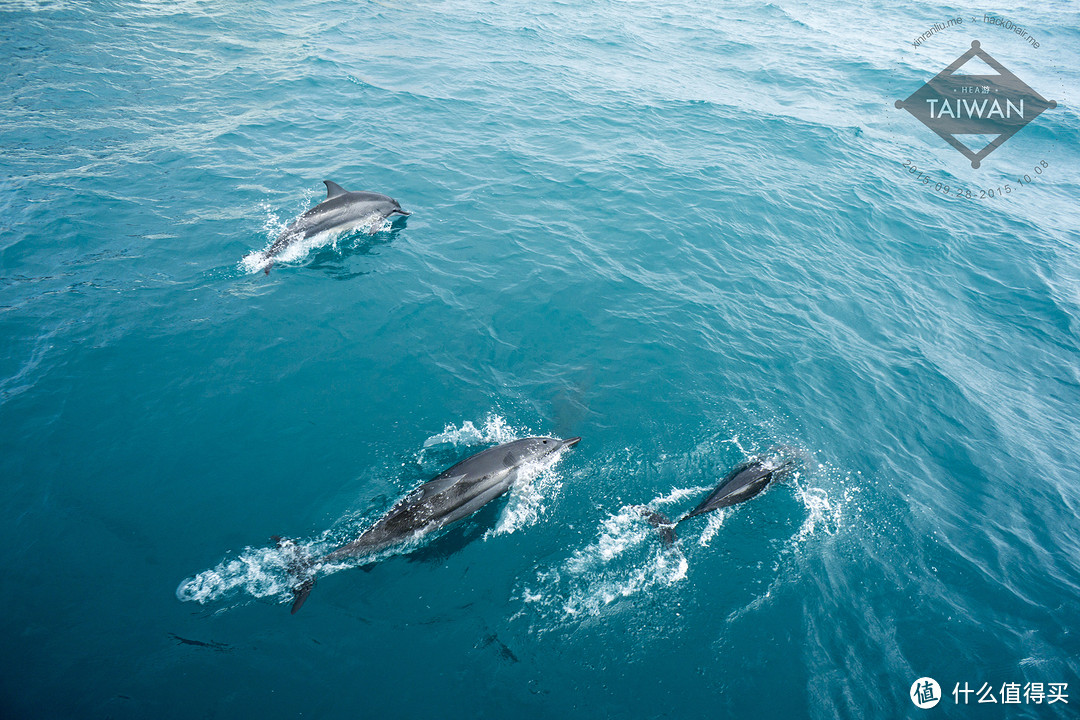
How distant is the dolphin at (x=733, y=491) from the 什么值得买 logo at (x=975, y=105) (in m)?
29.4

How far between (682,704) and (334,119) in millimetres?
29157

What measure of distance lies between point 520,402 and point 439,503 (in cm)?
398

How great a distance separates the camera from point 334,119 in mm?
26516

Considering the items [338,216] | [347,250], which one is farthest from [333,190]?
[347,250]

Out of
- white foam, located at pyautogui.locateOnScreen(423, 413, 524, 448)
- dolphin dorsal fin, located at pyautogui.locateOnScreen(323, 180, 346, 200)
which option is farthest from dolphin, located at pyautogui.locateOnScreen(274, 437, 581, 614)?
dolphin dorsal fin, located at pyautogui.locateOnScreen(323, 180, 346, 200)

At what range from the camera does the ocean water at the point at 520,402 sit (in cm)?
920

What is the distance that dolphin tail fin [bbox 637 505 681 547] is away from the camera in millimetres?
10930

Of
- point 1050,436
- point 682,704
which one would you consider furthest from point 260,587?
point 1050,436

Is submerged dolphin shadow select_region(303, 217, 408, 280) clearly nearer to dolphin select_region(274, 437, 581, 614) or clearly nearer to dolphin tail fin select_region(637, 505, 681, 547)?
dolphin select_region(274, 437, 581, 614)

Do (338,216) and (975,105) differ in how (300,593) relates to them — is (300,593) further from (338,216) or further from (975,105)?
(975,105)

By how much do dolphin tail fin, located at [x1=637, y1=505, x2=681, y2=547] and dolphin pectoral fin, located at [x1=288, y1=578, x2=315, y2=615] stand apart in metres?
6.99

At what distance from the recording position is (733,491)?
11.5m

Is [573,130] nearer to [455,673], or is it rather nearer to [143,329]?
[143,329]

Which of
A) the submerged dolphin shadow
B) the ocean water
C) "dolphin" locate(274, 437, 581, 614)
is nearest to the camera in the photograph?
the ocean water
